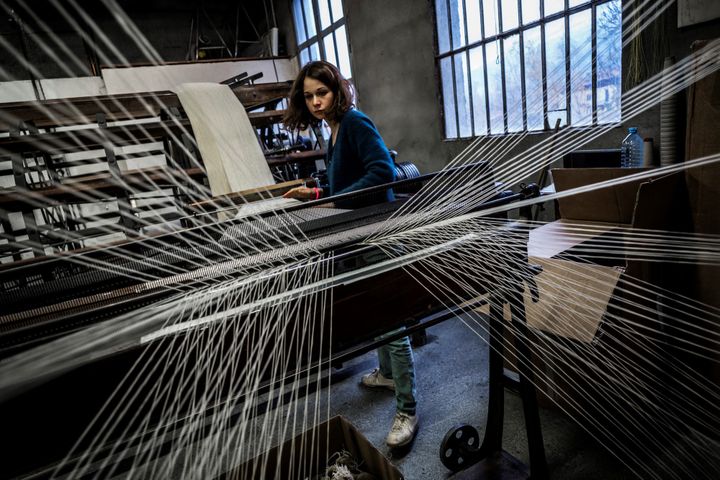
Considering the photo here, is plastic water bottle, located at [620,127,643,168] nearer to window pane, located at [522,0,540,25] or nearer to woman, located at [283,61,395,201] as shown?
window pane, located at [522,0,540,25]

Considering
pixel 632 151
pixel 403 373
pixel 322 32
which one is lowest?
pixel 403 373

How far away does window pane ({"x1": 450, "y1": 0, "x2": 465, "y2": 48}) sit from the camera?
4.11 m

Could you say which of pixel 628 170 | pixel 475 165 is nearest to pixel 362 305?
pixel 475 165

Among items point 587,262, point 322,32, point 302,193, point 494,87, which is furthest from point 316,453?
point 322,32

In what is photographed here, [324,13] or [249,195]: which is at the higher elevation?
[324,13]

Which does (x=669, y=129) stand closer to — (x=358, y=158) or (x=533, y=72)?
(x=358, y=158)

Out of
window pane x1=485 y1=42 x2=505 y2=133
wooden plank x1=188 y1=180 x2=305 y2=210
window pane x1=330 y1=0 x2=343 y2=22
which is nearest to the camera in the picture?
wooden plank x1=188 y1=180 x2=305 y2=210

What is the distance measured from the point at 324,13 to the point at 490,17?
4.42m

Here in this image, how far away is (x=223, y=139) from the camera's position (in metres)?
2.39

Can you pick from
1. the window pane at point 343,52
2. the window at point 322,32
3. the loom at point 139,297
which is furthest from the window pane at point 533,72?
the window pane at point 343,52

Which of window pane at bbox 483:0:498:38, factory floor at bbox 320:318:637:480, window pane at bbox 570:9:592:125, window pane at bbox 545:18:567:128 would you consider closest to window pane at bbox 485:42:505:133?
window pane at bbox 483:0:498:38

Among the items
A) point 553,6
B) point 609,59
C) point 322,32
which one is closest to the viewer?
point 609,59

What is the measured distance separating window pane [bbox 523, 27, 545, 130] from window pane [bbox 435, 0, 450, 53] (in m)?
1.12

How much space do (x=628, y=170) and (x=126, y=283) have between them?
2.05 m
